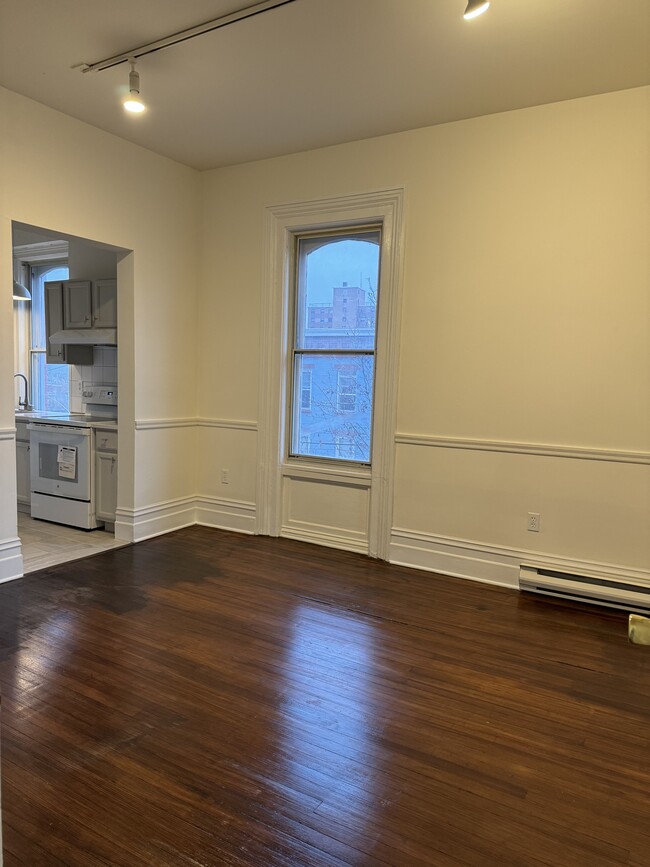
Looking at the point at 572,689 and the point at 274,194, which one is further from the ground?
the point at 274,194

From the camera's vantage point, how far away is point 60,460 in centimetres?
470

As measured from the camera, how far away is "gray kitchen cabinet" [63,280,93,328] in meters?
4.86

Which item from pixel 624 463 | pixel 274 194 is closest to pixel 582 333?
pixel 624 463

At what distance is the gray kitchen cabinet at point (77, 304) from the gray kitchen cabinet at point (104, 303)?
0.06 meters

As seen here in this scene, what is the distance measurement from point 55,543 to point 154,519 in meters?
0.75

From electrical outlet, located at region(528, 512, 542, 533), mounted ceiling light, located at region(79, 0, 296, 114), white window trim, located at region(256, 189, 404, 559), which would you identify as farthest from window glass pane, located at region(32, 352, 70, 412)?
electrical outlet, located at region(528, 512, 542, 533)

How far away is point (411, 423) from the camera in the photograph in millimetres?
4020

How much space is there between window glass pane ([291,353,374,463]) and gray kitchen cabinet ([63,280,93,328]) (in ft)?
6.31

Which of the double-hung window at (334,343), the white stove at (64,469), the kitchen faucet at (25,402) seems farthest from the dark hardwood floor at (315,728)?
the kitchen faucet at (25,402)

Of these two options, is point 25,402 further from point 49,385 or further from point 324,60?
point 324,60

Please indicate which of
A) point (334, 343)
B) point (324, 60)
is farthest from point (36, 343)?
point (324, 60)

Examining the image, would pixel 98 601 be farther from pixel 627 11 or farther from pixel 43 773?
pixel 627 11

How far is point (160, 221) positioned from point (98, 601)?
2.96 metres

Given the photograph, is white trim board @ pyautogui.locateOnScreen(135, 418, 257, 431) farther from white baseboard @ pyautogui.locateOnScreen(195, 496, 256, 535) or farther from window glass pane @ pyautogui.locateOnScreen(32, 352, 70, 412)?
window glass pane @ pyautogui.locateOnScreen(32, 352, 70, 412)
